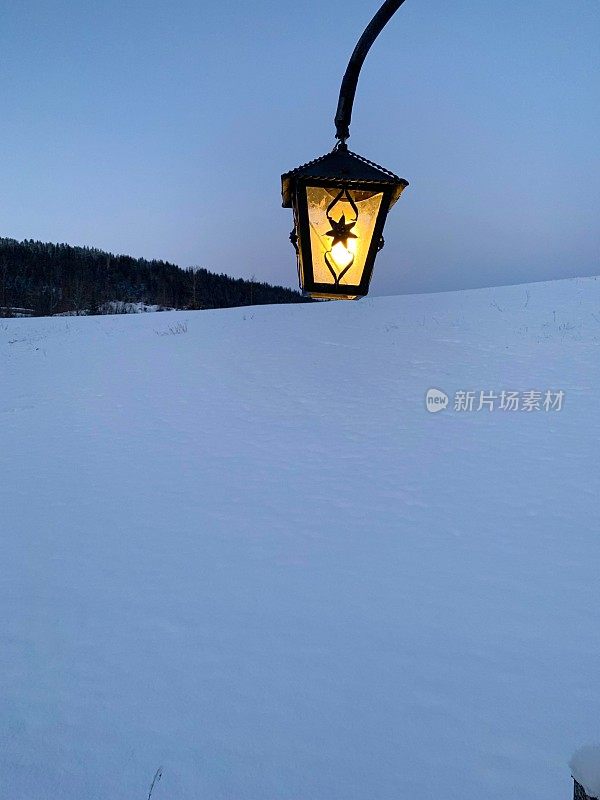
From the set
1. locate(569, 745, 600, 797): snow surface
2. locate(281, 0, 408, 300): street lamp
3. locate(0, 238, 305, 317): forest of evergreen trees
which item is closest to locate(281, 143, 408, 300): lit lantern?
locate(281, 0, 408, 300): street lamp

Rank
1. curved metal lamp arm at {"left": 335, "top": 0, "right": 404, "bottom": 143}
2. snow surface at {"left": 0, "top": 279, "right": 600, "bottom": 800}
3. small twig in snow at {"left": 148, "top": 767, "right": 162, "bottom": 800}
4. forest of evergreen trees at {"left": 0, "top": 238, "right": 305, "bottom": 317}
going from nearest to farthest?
1. curved metal lamp arm at {"left": 335, "top": 0, "right": 404, "bottom": 143}
2. small twig in snow at {"left": 148, "top": 767, "right": 162, "bottom": 800}
3. snow surface at {"left": 0, "top": 279, "right": 600, "bottom": 800}
4. forest of evergreen trees at {"left": 0, "top": 238, "right": 305, "bottom": 317}

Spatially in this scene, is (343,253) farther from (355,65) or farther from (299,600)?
(299,600)

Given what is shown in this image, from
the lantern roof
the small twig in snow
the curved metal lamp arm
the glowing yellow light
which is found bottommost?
the small twig in snow

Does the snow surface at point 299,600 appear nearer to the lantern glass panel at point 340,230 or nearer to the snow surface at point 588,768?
the snow surface at point 588,768

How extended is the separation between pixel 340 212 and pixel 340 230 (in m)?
0.07

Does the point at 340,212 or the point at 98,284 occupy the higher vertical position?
the point at 98,284

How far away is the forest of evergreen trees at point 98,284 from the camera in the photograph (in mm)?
65250

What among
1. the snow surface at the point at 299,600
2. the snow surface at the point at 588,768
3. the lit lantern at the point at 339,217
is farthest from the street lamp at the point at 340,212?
the snow surface at the point at 299,600

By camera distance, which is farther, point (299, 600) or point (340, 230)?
point (299, 600)

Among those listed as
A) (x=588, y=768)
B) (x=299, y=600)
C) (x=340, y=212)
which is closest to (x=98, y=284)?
(x=299, y=600)

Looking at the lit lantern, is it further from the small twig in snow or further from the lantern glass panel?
the small twig in snow

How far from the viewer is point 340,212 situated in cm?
186

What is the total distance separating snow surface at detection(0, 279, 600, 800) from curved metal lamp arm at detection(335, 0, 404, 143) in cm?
305

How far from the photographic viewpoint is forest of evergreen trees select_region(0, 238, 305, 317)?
65.2 m
